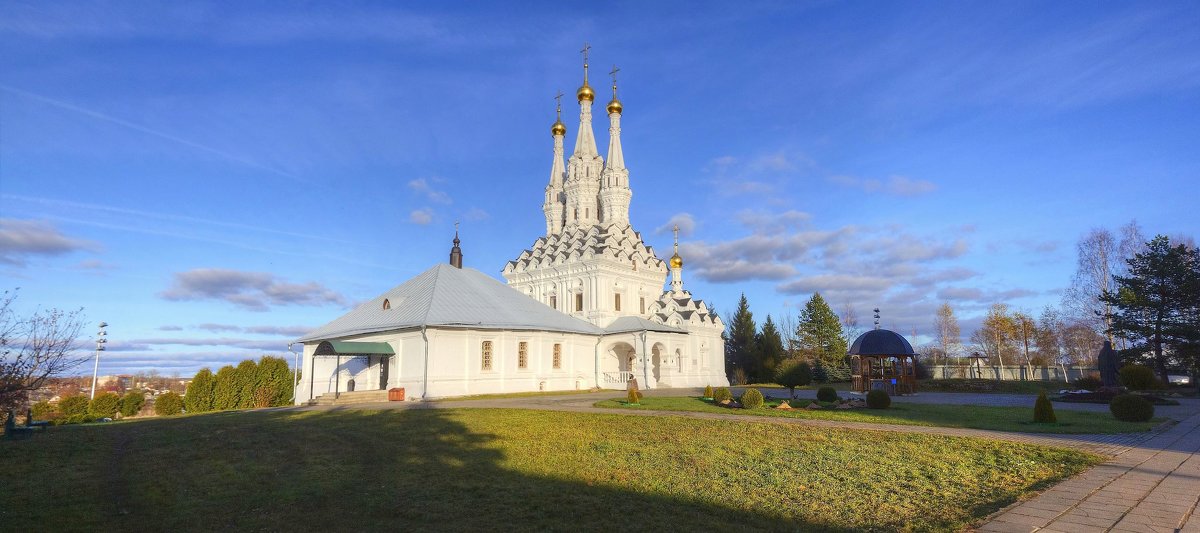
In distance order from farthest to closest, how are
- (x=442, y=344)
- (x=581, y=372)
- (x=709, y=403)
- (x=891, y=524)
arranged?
(x=581, y=372), (x=442, y=344), (x=709, y=403), (x=891, y=524)

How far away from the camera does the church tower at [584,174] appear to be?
171 ft

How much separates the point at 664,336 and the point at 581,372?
295 inches

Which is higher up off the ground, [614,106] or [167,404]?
[614,106]

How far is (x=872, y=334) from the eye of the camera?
31.8 metres

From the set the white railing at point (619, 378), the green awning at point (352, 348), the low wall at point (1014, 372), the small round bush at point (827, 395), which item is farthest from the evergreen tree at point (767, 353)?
the green awning at point (352, 348)

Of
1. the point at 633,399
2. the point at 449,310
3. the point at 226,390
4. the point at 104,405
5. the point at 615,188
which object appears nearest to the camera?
the point at 633,399

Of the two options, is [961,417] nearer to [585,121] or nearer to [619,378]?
[619,378]

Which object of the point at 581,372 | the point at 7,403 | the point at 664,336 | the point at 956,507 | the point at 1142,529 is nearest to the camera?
the point at 1142,529

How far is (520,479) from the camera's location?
8.81 meters

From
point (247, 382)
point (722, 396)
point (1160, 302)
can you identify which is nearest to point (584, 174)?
point (247, 382)

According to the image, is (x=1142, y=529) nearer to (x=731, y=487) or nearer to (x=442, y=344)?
(x=731, y=487)

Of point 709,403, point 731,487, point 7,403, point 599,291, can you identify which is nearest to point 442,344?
point 709,403

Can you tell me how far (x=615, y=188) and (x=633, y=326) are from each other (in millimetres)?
14841

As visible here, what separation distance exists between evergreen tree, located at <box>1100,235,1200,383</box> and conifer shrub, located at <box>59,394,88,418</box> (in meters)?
53.2
